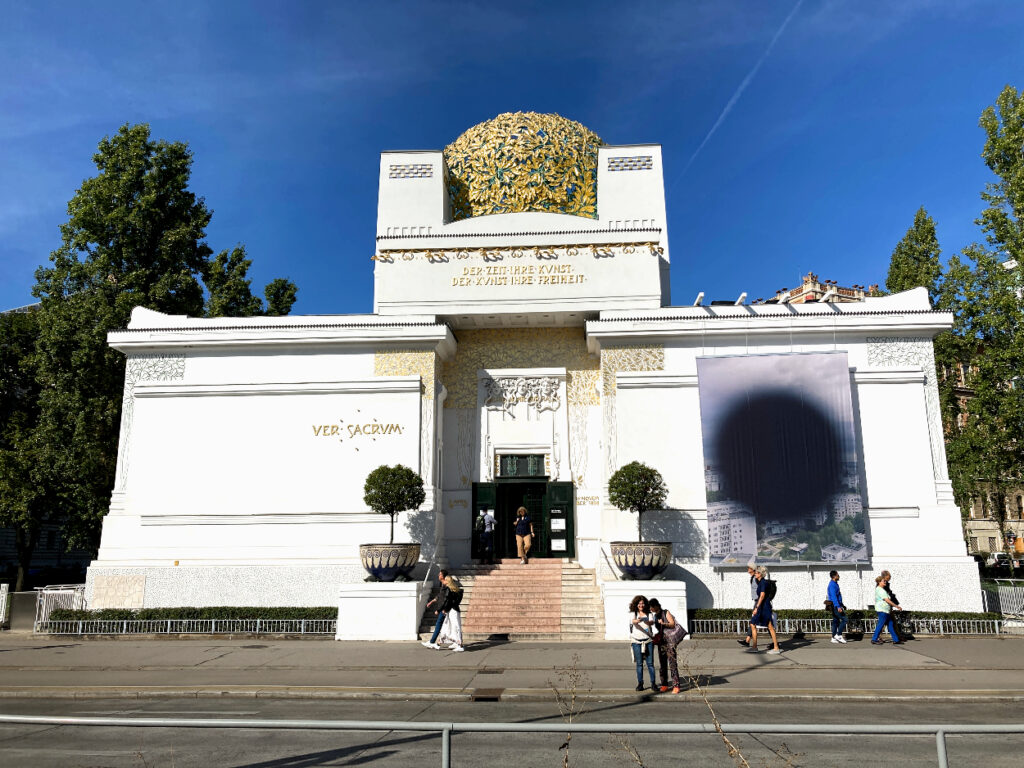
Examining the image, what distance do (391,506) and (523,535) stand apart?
4212 mm

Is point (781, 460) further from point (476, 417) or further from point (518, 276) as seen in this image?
point (518, 276)

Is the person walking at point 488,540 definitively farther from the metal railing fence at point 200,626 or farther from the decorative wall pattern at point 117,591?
the decorative wall pattern at point 117,591

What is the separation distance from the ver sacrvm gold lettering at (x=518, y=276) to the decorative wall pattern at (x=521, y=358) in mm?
1651

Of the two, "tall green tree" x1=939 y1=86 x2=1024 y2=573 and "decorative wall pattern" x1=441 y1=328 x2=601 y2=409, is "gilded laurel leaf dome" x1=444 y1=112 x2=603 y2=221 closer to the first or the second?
"decorative wall pattern" x1=441 y1=328 x2=601 y2=409

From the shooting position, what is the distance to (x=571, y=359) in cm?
2195

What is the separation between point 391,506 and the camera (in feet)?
58.6

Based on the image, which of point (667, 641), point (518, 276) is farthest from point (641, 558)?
point (518, 276)

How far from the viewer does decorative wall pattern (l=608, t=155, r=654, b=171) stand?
23.3 meters

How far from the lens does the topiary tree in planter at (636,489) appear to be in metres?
17.9

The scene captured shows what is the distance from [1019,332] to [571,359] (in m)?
13.8

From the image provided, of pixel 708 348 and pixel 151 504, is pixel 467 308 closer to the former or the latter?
pixel 708 348

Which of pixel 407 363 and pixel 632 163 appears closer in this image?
pixel 407 363

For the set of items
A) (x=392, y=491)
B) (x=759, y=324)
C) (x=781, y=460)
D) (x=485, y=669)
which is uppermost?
(x=759, y=324)

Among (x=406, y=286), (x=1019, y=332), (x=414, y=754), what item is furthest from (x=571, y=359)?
(x=414, y=754)
